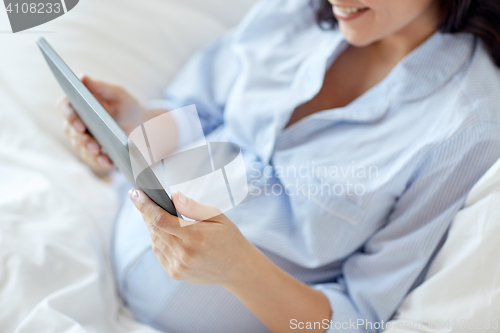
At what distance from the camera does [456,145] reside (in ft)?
2.00

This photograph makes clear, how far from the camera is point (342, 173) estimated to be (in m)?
0.69

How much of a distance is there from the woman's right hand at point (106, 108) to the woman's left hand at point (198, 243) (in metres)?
0.31

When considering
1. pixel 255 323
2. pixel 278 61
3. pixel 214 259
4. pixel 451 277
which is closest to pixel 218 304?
pixel 255 323

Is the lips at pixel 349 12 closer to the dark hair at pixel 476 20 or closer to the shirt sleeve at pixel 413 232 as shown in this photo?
the dark hair at pixel 476 20

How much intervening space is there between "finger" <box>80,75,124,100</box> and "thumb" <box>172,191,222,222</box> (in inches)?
15.3

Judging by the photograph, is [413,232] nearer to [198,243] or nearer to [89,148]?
[198,243]

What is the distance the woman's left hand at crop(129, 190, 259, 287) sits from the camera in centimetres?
44

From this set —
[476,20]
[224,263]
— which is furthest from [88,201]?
[476,20]

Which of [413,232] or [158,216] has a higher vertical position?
[158,216]

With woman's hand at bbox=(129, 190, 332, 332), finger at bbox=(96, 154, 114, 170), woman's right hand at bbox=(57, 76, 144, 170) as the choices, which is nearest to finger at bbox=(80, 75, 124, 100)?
woman's right hand at bbox=(57, 76, 144, 170)

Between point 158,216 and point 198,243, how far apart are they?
6cm

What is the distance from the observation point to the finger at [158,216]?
43cm

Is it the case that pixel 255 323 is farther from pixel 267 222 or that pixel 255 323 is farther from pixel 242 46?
pixel 242 46

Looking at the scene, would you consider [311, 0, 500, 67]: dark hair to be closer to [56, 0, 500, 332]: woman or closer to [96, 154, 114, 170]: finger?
[56, 0, 500, 332]: woman
